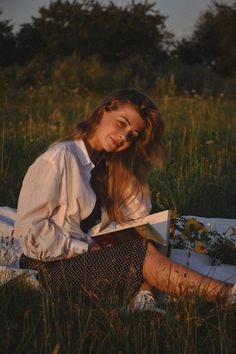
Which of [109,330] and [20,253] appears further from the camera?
[20,253]

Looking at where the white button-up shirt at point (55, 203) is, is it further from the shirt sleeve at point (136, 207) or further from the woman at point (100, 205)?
the shirt sleeve at point (136, 207)

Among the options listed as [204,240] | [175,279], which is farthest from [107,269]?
[204,240]

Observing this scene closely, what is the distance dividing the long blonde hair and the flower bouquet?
1.13ft

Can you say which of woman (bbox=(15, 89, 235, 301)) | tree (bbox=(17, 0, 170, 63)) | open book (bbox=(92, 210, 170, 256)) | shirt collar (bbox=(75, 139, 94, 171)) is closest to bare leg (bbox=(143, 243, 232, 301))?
woman (bbox=(15, 89, 235, 301))

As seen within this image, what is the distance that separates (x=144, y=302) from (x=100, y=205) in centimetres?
88

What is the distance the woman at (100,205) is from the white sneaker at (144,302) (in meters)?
0.05

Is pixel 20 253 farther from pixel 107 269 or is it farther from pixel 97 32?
pixel 97 32

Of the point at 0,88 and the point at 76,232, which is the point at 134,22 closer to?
the point at 0,88

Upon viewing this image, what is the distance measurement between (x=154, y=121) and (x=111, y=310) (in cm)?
138

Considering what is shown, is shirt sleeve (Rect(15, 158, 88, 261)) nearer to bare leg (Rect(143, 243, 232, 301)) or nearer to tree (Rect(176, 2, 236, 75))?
bare leg (Rect(143, 243, 232, 301))

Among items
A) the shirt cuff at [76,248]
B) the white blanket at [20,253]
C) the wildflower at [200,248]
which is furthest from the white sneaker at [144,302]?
the wildflower at [200,248]

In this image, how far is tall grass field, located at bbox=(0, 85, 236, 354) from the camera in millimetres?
2406

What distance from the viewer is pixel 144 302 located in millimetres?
2861

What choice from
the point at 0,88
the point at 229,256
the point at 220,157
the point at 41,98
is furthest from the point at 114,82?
the point at 229,256
